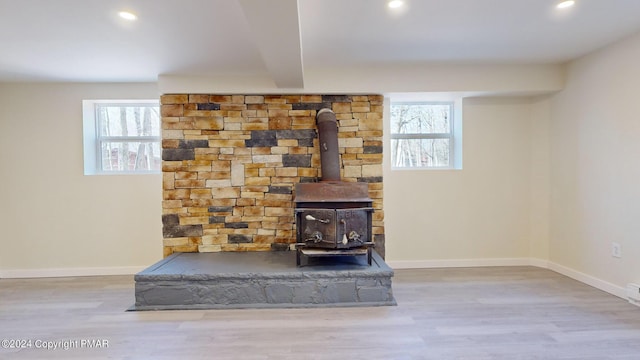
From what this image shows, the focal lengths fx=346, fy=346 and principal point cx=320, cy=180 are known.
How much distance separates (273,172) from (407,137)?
65.2 inches

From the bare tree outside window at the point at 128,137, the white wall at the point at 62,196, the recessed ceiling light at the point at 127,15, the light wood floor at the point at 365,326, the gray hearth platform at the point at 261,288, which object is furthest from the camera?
the bare tree outside window at the point at 128,137

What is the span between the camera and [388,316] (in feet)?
8.63

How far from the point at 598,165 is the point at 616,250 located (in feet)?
2.53

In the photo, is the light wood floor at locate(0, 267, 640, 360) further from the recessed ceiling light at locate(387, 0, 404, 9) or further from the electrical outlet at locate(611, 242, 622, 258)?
the recessed ceiling light at locate(387, 0, 404, 9)

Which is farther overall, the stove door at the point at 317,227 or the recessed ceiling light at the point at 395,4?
the stove door at the point at 317,227

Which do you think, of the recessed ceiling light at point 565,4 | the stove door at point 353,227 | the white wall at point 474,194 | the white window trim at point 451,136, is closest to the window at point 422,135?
the white window trim at point 451,136

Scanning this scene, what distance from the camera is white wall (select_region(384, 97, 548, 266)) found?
3.99 metres

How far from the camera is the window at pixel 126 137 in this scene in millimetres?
4055

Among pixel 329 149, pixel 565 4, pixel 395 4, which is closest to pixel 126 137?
pixel 329 149

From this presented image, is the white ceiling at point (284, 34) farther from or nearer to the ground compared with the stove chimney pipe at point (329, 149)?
farther from the ground

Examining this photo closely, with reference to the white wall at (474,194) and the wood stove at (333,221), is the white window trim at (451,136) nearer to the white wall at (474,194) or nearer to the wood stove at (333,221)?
the white wall at (474,194)

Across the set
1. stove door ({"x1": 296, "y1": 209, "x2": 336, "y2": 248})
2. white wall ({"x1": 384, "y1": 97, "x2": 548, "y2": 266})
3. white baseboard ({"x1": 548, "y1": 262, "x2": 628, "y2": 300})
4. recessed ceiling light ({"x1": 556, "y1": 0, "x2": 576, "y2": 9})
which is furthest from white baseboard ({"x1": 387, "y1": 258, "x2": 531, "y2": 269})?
recessed ceiling light ({"x1": 556, "y1": 0, "x2": 576, "y2": 9})

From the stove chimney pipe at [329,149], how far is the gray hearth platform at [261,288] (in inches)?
38.0
